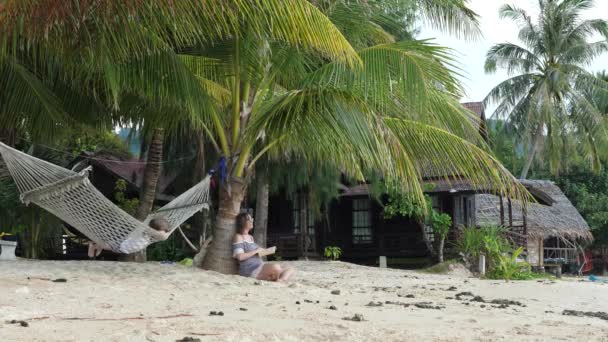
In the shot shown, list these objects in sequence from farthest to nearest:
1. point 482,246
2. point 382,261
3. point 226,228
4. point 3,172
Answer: point 382,261, point 482,246, point 3,172, point 226,228

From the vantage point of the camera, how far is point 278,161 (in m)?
11.7

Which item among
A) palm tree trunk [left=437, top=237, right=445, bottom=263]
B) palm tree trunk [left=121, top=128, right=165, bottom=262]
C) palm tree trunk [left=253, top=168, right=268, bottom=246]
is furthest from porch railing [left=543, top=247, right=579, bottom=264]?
palm tree trunk [left=121, top=128, right=165, bottom=262]

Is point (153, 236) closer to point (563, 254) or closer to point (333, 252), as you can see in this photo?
point (333, 252)

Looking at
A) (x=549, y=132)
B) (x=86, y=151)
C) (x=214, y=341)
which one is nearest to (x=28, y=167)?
(x=214, y=341)

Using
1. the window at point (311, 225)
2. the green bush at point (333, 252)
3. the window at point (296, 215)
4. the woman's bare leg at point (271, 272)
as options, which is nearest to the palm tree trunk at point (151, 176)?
the woman's bare leg at point (271, 272)

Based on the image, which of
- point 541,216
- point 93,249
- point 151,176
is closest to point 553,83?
point 541,216

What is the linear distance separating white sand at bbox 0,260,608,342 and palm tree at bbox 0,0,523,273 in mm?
1013

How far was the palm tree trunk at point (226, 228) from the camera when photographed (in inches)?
252

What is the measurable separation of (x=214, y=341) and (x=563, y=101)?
19.3m

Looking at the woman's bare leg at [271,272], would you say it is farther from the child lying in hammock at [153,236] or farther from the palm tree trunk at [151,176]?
the palm tree trunk at [151,176]

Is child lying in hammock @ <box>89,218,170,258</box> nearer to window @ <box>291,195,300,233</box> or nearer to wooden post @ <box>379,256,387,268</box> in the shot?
wooden post @ <box>379,256,387,268</box>

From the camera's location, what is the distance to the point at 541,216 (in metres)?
17.5

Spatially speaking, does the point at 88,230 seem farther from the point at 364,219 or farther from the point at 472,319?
the point at 364,219

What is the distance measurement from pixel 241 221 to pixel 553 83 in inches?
624
